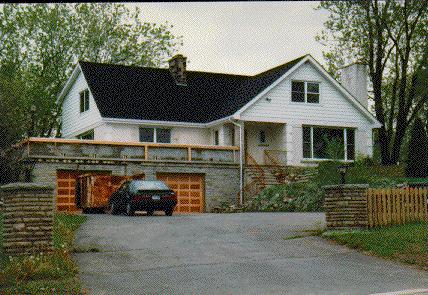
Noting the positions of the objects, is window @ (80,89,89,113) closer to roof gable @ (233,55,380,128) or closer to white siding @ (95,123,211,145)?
white siding @ (95,123,211,145)

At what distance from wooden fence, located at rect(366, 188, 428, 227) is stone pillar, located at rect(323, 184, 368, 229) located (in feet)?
1.02

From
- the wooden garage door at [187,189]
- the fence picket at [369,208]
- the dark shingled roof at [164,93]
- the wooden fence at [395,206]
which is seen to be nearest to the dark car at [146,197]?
the wooden garage door at [187,189]

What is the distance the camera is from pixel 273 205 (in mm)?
30047

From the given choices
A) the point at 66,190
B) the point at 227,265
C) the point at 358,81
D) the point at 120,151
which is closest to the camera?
the point at 227,265

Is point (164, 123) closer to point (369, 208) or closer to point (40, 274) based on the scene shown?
point (369, 208)

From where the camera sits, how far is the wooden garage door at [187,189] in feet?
111

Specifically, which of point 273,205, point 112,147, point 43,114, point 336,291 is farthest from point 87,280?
point 43,114

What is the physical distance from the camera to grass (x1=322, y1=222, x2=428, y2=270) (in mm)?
13953

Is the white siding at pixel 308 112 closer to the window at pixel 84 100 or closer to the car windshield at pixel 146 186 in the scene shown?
the window at pixel 84 100

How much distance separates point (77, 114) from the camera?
4053 centimetres

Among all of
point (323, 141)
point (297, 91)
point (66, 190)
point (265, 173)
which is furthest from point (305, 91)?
point (66, 190)

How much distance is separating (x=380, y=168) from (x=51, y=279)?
2642 cm

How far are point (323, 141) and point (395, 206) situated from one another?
20250 mm

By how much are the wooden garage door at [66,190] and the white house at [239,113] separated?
4.18 m
